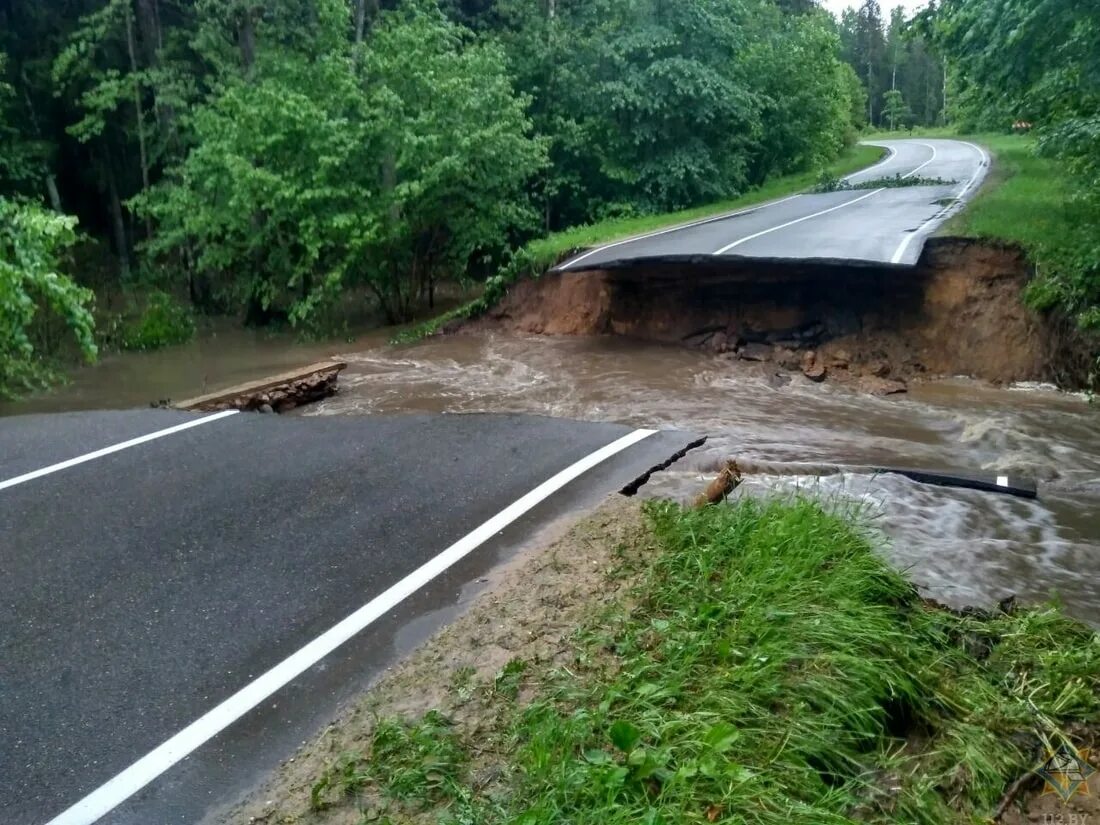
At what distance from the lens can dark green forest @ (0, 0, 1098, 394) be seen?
17.4 metres

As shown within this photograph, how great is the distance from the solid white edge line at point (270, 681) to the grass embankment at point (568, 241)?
456 inches

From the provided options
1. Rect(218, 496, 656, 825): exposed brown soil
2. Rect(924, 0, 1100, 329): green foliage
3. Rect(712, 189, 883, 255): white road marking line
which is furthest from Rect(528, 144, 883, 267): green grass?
Rect(218, 496, 656, 825): exposed brown soil

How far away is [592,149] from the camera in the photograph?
2478 cm

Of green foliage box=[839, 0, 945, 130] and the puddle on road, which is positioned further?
green foliage box=[839, 0, 945, 130]

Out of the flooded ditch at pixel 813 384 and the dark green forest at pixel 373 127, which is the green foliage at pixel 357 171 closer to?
the dark green forest at pixel 373 127

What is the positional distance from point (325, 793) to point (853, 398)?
33.5ft

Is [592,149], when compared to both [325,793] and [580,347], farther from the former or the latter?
[325,793]

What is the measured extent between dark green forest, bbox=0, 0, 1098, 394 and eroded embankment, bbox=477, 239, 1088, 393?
2.37m

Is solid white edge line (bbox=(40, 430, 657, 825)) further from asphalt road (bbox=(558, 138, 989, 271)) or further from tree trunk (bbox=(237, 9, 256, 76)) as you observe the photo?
tree trunk (bbox=(237, 9, 256, 76))

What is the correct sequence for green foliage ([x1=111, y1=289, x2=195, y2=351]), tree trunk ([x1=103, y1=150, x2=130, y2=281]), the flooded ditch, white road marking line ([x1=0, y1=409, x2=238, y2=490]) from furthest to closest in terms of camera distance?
tree trunk ([x1=103, y1=150, x2=130, y2=281]) < green foliage ([x1=111, y1=289, x2=195, y2=351]) < the flooded ditch < white road marking line ([x1=0, y1=409, x2=238, y2=490])

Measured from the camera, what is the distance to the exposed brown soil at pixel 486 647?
354cm

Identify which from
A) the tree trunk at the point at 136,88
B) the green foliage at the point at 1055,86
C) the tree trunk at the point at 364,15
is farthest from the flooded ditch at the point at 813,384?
the tree trunk at the point at 364,15

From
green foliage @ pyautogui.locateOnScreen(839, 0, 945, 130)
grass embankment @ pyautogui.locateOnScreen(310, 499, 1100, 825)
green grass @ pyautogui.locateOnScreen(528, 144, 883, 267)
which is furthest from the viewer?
green foliage @ pyautogui.locateOnScreen(839, 0, 945, 130)

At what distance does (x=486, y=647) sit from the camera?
14.8 feet
